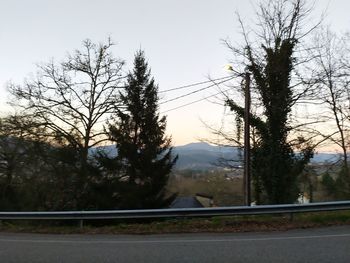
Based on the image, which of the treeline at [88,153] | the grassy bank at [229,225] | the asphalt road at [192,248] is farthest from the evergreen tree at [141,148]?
the asphalt road at [192,248]

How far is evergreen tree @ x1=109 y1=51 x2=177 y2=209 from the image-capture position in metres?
37.8

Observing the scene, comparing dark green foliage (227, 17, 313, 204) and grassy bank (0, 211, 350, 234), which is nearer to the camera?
grassy bank (0, 211, 350, 234)

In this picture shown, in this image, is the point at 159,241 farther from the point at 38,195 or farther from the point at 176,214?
the point at 38,195

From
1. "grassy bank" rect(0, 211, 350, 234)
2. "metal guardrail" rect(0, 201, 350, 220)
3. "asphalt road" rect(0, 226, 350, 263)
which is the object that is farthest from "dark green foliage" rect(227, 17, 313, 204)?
"asphalt road" rect(0, 226, 350, 263)

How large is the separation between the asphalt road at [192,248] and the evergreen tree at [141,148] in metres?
26.3

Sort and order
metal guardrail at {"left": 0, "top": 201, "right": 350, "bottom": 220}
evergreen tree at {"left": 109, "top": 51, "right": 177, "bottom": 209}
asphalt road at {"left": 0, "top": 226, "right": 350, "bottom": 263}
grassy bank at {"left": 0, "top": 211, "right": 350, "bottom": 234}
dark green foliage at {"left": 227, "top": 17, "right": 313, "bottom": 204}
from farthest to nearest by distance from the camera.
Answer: evergreen tree at {"left": 109, "top": 51, "right": 177, "bottom": 209}, dark green foliage at {"left": 227, "top": 17, "right": 313, "bottom": 204}, metal guardrail at {"left": 0, "top": 201, "right": 350, "bottom": 220}, grassy bank at {"left": 0, "top": 211, "right": 350, "bottom": 234}, asphalt road at {"left": 0, "top": 226, "right": 350, "bottom": 263}

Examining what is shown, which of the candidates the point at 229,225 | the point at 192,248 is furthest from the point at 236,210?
the point at 192,248

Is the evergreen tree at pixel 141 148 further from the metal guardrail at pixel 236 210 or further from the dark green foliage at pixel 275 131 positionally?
the metal guardrail at pixel 236 210

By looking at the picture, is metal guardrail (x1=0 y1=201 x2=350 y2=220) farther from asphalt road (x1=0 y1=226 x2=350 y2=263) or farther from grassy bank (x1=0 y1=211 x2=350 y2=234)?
asphalt road (x1=0 y1=226 x2=350 y2=263)

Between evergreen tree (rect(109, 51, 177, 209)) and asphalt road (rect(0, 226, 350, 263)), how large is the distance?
26276mm

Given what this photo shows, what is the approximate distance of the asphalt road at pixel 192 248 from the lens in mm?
7863

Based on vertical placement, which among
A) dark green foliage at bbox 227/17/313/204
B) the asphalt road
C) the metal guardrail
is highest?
dark green foliage at bbox 227/17/313/204

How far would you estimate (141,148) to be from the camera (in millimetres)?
39781

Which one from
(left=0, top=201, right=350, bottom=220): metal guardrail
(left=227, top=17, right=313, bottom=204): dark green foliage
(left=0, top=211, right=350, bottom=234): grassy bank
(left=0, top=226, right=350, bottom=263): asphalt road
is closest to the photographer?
(left=0, top=226, right=350, bottom=263): asphalt road
